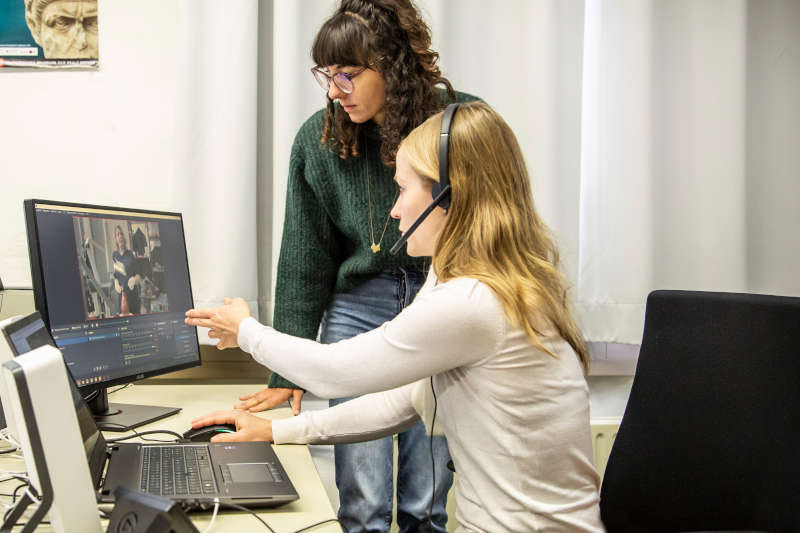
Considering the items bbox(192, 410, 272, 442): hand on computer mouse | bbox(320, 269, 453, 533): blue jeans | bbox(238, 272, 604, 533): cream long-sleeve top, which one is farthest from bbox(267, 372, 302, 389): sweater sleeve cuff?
bbox(238, 272, 604, 533): cream long-sleeve top

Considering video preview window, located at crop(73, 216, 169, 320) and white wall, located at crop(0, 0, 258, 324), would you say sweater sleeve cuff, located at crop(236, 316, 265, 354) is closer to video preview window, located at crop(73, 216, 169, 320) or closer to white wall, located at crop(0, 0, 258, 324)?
video preview window, located at crop(73, 216, 169, 320)

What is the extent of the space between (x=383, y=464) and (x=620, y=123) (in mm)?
1145

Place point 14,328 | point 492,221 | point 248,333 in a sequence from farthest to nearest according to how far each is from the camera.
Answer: point 248,333, point 492,221, point 14,328

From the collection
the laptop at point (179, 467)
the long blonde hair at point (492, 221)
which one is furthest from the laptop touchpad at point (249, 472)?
the long blonde hair at point (492, 221)

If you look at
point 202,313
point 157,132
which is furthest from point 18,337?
point 157,132

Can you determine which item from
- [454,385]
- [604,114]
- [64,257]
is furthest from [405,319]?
[604,114]

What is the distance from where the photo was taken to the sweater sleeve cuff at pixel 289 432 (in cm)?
118

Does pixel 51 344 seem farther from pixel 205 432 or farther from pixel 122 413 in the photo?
pixel 122 413

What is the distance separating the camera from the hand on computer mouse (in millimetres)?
1158

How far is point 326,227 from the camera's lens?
1.60m

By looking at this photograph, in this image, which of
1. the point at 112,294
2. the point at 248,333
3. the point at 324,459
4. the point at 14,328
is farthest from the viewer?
the point at 324,459

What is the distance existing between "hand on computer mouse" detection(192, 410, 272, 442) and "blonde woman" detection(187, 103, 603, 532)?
5.9 inches

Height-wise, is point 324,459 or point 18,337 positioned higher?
point 18,337

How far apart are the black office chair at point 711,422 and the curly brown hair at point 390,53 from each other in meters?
0.63
